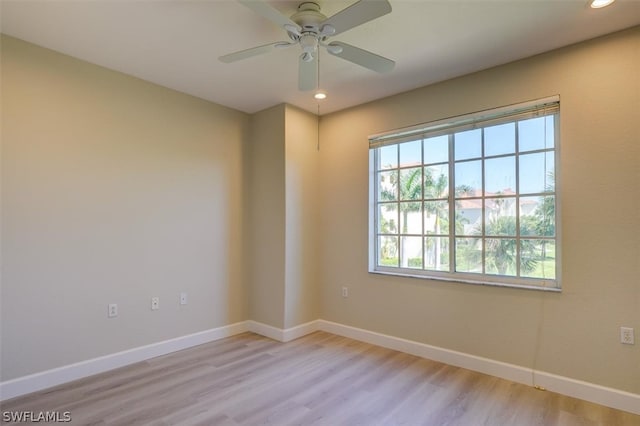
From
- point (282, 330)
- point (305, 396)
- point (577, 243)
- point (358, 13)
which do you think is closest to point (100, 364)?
point (282, 330)

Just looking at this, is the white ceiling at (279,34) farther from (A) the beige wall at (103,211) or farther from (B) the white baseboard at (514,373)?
(B) the white baseboard at (514,373)

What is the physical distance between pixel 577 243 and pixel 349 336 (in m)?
2.28

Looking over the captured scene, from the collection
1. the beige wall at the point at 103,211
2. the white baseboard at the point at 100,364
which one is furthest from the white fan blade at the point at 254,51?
the white baseboard at the point at 100,364

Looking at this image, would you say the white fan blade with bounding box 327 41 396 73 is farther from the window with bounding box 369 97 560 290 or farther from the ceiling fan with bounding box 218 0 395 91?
the window with bounding box 369 97 560 290

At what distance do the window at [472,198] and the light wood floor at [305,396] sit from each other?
2.79ft

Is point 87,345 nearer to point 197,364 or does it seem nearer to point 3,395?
point 3,395

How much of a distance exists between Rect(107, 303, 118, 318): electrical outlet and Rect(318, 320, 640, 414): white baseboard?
2282 mm

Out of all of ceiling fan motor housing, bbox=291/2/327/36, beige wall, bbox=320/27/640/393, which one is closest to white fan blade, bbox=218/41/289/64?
ceiling fan motor housing, bbox=291/2/327/36

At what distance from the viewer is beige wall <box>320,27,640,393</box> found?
2254 millimetres

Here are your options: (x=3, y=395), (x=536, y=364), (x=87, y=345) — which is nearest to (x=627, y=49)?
(x=536, y=364)

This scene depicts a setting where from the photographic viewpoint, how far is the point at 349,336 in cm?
367

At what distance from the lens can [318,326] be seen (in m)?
3.93

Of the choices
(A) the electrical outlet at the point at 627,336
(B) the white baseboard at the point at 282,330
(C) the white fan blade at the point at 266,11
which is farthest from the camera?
(B) the white baseboard at the point at 282,330

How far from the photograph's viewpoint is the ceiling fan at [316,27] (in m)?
1.65
